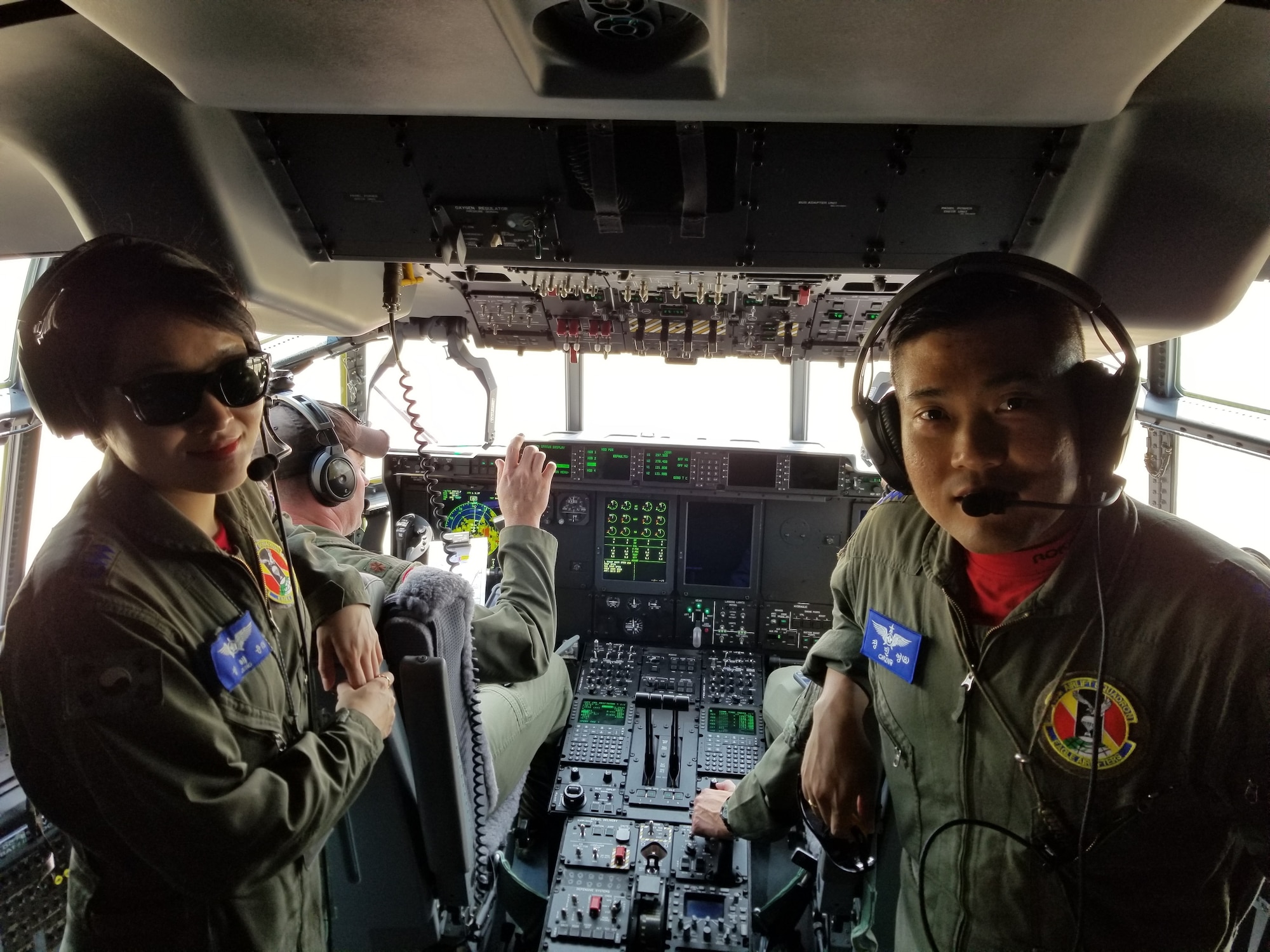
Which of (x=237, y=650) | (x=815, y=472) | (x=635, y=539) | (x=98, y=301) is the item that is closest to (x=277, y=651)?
(x=237, y=650)

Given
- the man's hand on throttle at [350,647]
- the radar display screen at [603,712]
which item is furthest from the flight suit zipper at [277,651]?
the radar display screen at [603,712]

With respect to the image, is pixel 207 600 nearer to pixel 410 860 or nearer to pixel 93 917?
pixel 93 917

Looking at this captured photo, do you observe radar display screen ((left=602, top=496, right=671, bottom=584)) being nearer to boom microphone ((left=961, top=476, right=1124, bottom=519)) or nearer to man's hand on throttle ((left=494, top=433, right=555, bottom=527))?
man's hand on throttle ((left=494, top=433, right=555, bottom=527))

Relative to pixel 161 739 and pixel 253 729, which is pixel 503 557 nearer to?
pixel 253 729

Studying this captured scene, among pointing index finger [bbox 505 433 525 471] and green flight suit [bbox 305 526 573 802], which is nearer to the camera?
green flight suit [bbox 305 526 573 802]

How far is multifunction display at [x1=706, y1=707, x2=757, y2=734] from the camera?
263 centimetres

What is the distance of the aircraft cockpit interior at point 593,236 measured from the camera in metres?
0.78

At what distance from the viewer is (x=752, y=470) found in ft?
9.56

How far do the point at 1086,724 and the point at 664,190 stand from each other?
40.0 inches

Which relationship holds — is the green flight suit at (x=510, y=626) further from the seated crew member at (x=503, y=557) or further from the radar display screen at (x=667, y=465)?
the radar display screen at (x=667, y=465)

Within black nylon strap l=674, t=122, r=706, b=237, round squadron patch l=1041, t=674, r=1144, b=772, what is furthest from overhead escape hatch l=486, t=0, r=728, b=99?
round squadron patch l=1041, t=674, r=1144, b=772

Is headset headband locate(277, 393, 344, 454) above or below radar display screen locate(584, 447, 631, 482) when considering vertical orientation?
above

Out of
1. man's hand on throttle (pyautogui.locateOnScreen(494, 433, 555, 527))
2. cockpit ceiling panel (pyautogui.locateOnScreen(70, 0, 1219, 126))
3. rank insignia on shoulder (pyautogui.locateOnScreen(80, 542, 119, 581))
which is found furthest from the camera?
man's hand on throttle (pyautogui.locateOnScreen(494, 433, 555, 527))

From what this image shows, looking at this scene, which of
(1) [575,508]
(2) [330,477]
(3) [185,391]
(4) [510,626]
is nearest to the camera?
(3) [185,391]
